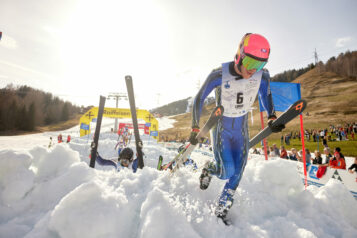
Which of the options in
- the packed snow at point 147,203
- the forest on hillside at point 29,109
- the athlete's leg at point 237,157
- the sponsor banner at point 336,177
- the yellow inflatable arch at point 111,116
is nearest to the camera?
the packed snow at point 147,203

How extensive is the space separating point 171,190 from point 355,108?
47.0m

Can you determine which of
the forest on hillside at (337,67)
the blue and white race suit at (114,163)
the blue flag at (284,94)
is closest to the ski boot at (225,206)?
the blue and white race suit at (114,163)

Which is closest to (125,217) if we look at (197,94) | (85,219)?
(85,219)

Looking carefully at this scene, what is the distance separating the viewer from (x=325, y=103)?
43.9 metres

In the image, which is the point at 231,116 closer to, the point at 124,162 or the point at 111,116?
the point at 124,162

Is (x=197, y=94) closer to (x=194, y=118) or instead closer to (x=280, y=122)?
(x=194, y=118)

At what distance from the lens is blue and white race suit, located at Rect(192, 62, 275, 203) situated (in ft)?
8.22

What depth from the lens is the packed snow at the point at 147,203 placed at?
1.50 metres

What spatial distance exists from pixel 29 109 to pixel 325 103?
74411 millimetres

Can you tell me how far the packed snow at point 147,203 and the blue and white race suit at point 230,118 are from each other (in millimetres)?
432

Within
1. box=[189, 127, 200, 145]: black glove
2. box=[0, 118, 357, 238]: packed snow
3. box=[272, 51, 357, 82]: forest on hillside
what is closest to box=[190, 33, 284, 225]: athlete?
box=[189, 127, 200, 145]: black glove

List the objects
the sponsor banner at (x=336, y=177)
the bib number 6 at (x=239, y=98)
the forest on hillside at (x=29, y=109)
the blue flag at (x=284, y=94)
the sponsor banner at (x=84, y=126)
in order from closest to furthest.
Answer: the bib number 6 at (x=239, y=98), the sponsor banner at (x=336, y=177), the blue flag at (x=284, y=94), the sponsor banner at (x=84, y=126), the forest on hillside at (x=29, y=109)

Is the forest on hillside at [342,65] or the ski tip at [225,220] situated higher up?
the forest on hillside at [342,65]

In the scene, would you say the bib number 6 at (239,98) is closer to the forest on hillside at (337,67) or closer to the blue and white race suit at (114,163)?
the blue and white race suit at (114,163)
